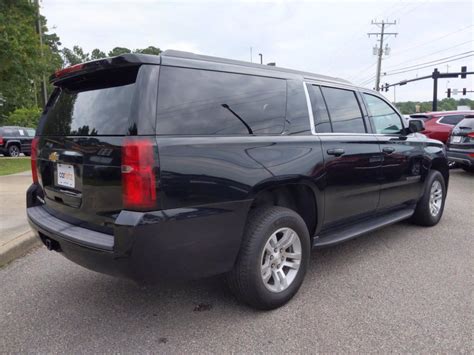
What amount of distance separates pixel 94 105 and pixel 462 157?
30.9ft

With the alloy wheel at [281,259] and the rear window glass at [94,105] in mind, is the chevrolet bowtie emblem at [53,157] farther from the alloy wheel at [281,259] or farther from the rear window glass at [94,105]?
the alloy wheel at [281,259]

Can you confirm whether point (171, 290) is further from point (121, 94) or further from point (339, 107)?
point (339, 107)

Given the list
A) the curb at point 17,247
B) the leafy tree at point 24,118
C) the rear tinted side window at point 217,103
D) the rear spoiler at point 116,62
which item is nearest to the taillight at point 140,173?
the rear tinted side window at point 217,103

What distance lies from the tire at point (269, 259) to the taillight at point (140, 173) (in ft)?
2.81

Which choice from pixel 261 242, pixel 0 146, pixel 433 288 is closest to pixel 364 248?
pixel 433 288

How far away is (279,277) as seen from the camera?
3.17m

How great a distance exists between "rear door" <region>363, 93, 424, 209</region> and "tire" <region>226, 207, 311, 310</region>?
1.51 m

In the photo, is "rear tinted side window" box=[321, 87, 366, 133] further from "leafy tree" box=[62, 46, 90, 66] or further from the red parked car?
"leafy tree" box=[62, 46, 90, 66]

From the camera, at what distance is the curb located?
4.20 metres

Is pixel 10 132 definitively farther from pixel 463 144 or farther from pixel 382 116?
pixel 382 116

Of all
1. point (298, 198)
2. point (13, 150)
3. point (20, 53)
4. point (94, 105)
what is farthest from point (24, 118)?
point (298, 198)

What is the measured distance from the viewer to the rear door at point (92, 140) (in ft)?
8.15

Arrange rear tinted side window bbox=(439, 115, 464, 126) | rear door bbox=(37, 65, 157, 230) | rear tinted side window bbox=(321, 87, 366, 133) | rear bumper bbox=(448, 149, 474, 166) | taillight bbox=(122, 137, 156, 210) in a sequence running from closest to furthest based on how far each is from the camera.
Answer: taillight bbox=(122, 137, 156, 210)
rear door bbox=(37, 65, 157, 230)
rear tinted side window bbox=(321, 87, 366, 133)
rear bumper bbox=(448, 149, 474, 166)
rear tinted side window bbox=(439, 115, 464, 126)

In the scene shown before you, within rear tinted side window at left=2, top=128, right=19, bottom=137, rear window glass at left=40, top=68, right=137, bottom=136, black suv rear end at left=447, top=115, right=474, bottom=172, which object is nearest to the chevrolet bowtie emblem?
rear window glass at left=40, top=68, right=137, bottom=136
